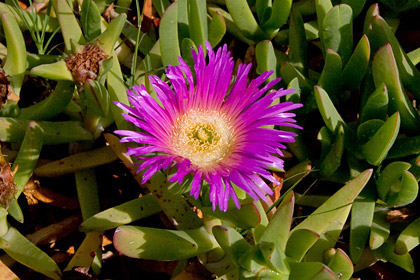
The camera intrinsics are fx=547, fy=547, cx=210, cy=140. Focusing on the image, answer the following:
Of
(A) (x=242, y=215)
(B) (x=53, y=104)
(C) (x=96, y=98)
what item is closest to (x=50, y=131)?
(B) (x=53, y=104)

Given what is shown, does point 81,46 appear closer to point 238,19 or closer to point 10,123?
point 10,123

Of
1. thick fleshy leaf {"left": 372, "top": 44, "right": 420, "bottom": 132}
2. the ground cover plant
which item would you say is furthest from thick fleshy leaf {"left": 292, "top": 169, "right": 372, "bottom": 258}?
thick fleshy leaf {"left": 372, "top": 44, "right": 420, "bottom": 132}

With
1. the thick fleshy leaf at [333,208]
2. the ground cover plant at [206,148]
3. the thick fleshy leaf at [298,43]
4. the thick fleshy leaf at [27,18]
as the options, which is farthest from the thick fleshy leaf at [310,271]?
the thick fleshy leaf at [27,18]

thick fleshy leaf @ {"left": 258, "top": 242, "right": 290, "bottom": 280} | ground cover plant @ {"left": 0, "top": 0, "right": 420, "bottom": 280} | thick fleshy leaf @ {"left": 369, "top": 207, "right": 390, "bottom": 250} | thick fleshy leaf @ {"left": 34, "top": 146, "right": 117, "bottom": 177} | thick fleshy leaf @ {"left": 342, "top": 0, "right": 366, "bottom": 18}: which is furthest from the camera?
thick fleshy leaf @ {"left": 342, "top": 0, "right": 366, "bottom": 18}

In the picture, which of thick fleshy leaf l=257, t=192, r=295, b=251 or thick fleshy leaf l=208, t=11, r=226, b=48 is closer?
thick fleshy leaf l=257, t=192, r=295, b=251

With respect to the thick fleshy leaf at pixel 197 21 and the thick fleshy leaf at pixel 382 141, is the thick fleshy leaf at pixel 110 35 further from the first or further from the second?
the thick fleshy leaf at pixel 382 141

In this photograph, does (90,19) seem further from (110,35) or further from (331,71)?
(331,71)

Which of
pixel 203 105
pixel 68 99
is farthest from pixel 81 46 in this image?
pixel 203 105

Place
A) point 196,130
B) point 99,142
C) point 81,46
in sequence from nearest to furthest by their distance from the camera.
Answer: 1. point 81,46
2. point 196,130
3. point 99,142

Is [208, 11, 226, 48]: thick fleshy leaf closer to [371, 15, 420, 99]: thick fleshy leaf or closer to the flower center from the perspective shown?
the flower center
